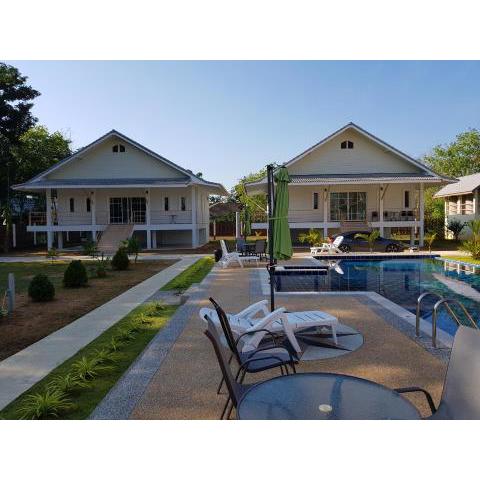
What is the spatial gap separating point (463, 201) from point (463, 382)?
34521 mm

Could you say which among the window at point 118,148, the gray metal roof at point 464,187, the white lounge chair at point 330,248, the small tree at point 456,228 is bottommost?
the white lounge chair at point 330,248

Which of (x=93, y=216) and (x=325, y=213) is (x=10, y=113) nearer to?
(x=93, y=216)

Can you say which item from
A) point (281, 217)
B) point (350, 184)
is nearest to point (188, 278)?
point (281, 217)

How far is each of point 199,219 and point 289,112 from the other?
909cm

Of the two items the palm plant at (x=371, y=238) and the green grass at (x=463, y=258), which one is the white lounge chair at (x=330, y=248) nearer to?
the palm plant at (x=371, y=238)

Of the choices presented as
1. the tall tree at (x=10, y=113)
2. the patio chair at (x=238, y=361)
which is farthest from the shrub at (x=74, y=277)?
the tall tree at (x=10, y=113)

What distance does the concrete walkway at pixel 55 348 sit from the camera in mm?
5496

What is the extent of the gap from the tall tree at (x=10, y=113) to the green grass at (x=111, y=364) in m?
24.8

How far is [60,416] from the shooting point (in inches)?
178

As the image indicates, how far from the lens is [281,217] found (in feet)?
27.0

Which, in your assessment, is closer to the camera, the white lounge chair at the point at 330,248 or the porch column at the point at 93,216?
the white lounge chair at the point at 330,248

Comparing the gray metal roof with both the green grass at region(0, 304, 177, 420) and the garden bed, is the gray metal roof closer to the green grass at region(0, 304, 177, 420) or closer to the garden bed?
the garden bed

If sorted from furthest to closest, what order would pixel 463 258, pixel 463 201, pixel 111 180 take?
pixel 463 201, pixel 111 180, pixel 463 258
